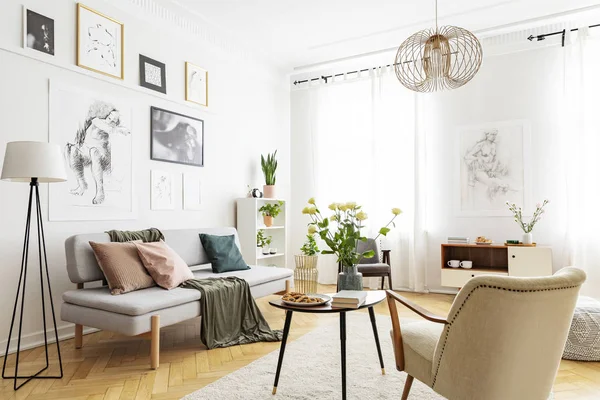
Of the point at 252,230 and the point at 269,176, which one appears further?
the point at 269,176

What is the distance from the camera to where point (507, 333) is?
5.43 feet

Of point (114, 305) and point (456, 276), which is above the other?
point (114, 305)

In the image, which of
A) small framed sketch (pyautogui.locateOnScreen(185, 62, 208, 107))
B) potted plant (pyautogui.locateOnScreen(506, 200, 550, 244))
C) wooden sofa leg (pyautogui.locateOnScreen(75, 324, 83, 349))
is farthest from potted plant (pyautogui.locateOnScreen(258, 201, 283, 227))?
potted plant (pyautogui.locateOnScreen(506, 200, 550, 244))

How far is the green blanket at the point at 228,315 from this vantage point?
3.26 meters

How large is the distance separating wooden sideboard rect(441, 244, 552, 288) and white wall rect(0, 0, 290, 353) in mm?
2532

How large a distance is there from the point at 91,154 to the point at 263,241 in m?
2.39

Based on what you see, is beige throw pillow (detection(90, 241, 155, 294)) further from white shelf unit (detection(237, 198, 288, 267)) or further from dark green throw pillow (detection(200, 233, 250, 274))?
white shelf unit (detection(237, 198, 288, 267))

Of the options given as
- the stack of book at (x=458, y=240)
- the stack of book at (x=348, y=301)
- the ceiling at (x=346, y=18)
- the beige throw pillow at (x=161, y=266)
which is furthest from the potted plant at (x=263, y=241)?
the stack of book at (x=348, y=301)

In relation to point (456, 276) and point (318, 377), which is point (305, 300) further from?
point (456, 276)

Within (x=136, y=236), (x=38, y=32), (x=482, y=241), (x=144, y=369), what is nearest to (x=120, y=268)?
(x=136, y=236)

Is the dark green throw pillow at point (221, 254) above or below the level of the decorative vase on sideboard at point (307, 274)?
above

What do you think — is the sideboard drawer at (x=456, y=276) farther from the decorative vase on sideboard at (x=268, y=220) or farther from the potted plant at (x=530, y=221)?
the decorative vase on sideboard at (x=268, y=220)

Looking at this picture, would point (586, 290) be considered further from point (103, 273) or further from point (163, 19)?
point (163, 19)

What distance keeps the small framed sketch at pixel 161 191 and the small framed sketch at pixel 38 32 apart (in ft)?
4.66
